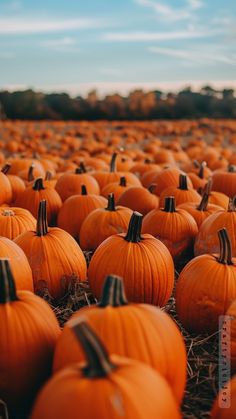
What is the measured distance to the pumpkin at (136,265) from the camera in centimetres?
346

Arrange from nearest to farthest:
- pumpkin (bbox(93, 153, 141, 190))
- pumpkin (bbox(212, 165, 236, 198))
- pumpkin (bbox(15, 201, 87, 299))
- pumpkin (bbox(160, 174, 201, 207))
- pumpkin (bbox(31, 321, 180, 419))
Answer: pumpkin (bbox(31, 321, 180, 419)), pumpkin (bbox(15, 201, 87, 299)), pumpkin (bbox(160, 174, 201, 207)), pumpkin (bbox(212, 165, 236, 198)), pumpkin (bbox(93, 153, 141, 190))

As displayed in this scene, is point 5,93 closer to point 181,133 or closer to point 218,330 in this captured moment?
point 181,133

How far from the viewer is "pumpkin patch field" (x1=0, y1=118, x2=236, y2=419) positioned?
5.69 feet

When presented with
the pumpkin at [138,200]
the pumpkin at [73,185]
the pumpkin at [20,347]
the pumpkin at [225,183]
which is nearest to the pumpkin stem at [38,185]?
the pumpkin at [73,185]

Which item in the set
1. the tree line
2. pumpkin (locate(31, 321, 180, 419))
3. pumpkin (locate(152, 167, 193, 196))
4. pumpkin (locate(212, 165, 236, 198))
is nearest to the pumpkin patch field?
pumpkin (locate(31, 321, 180, 419))

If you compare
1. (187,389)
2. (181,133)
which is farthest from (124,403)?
(181,133)

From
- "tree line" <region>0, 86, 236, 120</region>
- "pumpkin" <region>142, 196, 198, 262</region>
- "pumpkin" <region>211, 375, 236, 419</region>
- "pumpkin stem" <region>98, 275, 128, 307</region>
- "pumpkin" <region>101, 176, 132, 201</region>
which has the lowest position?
"pumpkin" <region>211, 375, 236, 419</region>

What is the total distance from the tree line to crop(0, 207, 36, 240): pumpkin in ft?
162

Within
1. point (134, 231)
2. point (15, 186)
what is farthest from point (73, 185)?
point (134, 231)

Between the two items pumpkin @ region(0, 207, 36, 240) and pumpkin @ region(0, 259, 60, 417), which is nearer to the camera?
pumpkin @ region(0, 259, 60, 417)

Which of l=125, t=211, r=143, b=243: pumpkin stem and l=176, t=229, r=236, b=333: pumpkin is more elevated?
l=125, t=211, r=143, b=243: pumpkin stem

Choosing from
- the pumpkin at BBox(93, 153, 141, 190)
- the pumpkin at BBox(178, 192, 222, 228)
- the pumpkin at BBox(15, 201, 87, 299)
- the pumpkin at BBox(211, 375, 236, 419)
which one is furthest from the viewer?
the pumpkin at BBox(93, 153, 141, 190)

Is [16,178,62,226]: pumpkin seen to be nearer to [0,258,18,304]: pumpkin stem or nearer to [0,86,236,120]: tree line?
[0,258,18,304]: pumpkin stem

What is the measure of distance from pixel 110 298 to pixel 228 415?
0.70 metres
